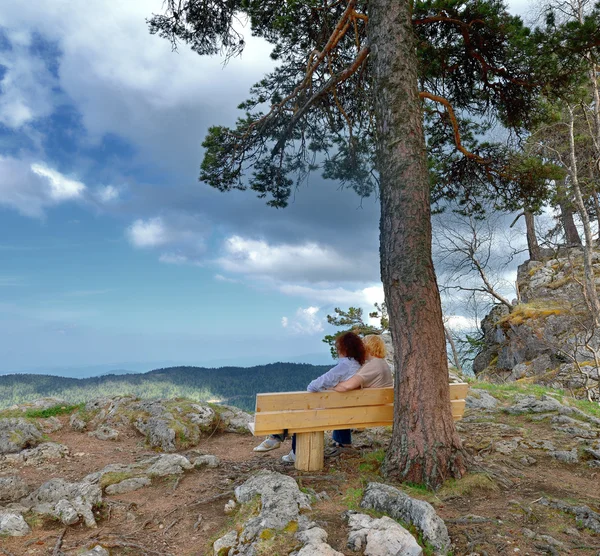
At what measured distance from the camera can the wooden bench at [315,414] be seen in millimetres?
4668

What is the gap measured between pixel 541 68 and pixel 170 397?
8659 mm

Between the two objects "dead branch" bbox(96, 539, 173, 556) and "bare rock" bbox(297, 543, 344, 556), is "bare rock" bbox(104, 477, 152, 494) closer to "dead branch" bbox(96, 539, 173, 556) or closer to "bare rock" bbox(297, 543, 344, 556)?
"dead branch" bbox(96, 539, 173, 556)

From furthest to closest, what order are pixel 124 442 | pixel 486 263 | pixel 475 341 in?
1. pixel 475 341
2. pixel 486 263
3. pixel 124 442

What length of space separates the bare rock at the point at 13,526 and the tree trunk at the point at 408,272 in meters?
3.34

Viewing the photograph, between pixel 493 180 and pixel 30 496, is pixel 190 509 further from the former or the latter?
pixel 493 180

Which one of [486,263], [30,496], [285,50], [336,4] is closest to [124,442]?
[30,496]

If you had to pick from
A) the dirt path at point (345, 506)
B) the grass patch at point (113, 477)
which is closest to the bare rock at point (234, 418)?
the dirt path at point (345, 506)

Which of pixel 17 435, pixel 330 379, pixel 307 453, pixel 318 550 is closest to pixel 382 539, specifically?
pixel 318 550

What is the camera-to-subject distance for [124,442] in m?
7.19

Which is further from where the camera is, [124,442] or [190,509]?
[124,442]

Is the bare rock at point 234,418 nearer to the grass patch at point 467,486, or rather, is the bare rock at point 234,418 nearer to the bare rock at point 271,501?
the bare rock at point 271,501

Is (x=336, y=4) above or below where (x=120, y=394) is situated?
above

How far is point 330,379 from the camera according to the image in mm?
5129

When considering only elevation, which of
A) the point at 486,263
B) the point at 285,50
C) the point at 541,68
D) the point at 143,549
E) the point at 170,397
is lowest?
the point at 143,549
